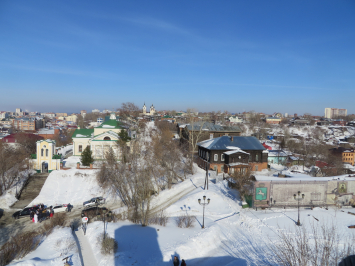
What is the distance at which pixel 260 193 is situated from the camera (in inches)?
686

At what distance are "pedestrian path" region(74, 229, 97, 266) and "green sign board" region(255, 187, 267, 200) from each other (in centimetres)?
1176

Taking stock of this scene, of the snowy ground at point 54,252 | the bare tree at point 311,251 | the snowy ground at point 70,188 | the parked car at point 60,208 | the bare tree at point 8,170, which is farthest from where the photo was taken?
the bare tree at point 8,170

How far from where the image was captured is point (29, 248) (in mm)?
11305

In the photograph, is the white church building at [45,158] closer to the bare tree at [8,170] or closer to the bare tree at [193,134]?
the bare tree at [8,170]

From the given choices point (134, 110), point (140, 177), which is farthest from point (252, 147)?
point (134, 110)

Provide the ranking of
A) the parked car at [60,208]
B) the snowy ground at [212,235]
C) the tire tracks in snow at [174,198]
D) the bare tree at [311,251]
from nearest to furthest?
1. the bare tree at [311,251]
2. the snowy ground at [212,235]
3. the tire tracks in snow at [174,198]
4. the parked car at [60,208]

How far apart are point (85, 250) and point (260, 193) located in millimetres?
12302

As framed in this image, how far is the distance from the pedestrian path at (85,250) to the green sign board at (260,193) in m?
11.8

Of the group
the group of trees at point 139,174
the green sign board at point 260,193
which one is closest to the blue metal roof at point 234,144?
the group of trees at point 139,174

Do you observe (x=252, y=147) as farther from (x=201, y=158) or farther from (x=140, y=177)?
(x=140, y=177)

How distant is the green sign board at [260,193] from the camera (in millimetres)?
17359

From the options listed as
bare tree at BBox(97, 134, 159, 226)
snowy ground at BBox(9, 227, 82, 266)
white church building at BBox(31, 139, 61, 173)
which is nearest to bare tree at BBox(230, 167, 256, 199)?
bare tree at BBox(97, 134, 159, 226)

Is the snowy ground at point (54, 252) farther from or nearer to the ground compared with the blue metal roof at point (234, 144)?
nearer to the ground

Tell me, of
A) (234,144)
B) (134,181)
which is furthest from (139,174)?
(234,144)
